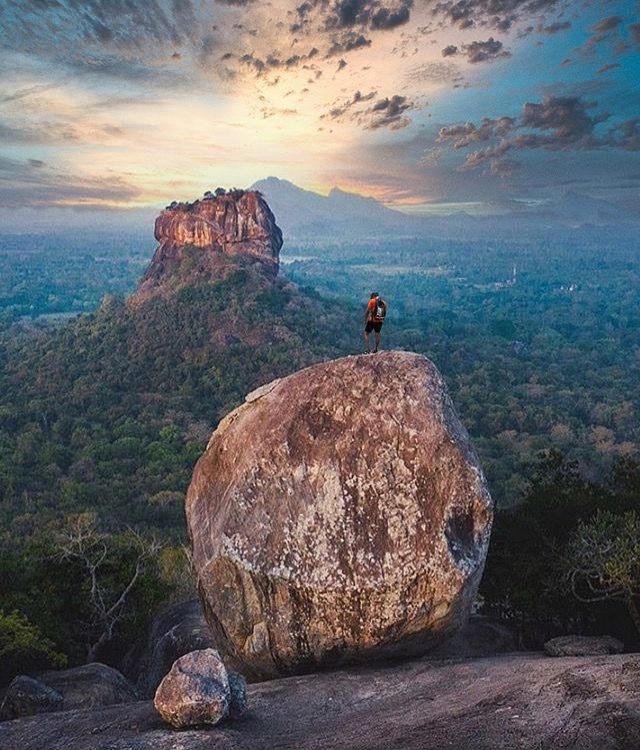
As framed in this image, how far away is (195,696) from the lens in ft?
28.2

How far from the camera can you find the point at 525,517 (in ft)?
56.2

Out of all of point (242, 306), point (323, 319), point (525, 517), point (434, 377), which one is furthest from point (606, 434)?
point (434, 377)

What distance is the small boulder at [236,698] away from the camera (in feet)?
29.9

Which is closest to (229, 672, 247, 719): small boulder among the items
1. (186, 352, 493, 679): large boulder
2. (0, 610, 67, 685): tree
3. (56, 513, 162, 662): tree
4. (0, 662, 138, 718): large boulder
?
(186, 352, 493, 679): large boulder

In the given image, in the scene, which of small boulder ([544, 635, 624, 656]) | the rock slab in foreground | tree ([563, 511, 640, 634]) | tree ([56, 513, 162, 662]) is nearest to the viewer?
the rock slab in foreground

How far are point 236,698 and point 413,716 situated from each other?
299 centimetres

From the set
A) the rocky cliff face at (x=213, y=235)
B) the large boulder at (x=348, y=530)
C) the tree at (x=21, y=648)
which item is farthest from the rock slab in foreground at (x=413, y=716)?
the rocky cliff face at (x=213, y=235)

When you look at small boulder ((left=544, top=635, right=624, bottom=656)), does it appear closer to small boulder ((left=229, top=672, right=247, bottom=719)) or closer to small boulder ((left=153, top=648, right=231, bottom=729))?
small boulder ((left=229, top=672, right=247, bottom=719))

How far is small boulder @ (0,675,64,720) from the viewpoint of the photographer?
11.9 metres

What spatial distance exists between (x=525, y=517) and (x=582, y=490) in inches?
93.2

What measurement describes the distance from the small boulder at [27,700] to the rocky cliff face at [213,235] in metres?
89.2

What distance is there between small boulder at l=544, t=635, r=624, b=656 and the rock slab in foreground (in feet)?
5.33

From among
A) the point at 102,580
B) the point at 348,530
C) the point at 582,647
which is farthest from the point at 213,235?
the point at 582,647

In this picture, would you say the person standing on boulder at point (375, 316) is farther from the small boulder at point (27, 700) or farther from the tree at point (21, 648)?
the tree at point (21, 648)
